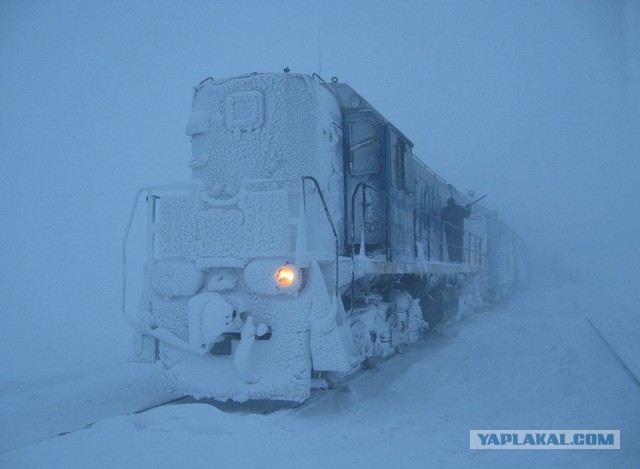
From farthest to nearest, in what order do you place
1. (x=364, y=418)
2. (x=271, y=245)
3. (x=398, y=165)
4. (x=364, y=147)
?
(x=398, y=165) < (x=364, y=147) < (x=271, y=245) < (x=364, y=418)

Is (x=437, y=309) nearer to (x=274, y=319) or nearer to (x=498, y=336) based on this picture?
(x=498, y=336)

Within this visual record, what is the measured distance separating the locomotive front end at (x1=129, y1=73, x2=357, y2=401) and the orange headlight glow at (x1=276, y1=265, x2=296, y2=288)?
13mm

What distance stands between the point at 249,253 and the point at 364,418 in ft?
5.87

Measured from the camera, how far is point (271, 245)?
4.39 m

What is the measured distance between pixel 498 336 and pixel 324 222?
17.8ft

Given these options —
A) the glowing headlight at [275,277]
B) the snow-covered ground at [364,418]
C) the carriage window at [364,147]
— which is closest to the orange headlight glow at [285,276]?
the glowing headlight at [275,277]

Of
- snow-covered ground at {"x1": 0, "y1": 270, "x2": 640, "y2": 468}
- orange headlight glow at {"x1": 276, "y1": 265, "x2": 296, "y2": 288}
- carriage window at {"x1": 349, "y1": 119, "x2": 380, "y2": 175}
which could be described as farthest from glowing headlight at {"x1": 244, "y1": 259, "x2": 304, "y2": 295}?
carriage window at {"x1": 349, "y1": 119, "x2": 380, "y2": 175}

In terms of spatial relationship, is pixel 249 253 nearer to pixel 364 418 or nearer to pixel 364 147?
pixel 364 418

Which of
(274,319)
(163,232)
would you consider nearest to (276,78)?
(163,232)

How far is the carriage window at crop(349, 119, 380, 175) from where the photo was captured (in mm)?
5703

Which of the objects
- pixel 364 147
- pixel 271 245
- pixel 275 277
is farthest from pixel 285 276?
pixel 364 147

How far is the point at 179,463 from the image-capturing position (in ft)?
10.1

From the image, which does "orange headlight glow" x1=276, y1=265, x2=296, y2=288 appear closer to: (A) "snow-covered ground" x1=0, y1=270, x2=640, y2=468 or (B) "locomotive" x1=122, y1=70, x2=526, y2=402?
(B) "locomotive" x1=122, y1=70, x2=526, y2=402

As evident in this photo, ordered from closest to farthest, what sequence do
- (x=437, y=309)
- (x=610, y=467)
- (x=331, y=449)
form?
(x=610, y=467), (x=331, y=449), (x=437, y=309)
